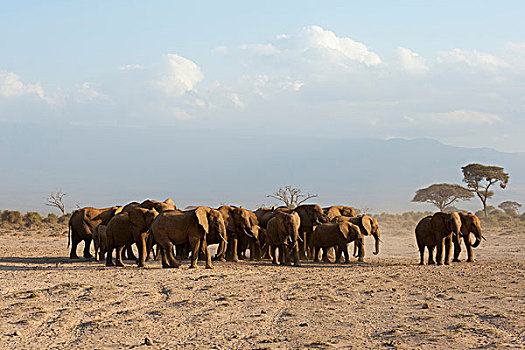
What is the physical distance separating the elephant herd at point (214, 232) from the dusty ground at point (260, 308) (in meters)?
1.14

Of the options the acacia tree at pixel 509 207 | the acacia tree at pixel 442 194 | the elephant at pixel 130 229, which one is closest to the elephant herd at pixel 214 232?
the elephant at pixel 130 229

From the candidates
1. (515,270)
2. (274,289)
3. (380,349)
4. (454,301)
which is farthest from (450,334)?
(515,270)

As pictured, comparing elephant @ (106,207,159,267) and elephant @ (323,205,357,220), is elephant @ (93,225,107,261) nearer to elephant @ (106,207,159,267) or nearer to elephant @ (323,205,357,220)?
elephant @ (106,207,159,267)

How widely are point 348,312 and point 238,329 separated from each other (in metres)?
2.61

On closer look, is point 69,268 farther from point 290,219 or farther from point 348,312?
point 348,312

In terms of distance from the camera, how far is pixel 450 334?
10.8 meters

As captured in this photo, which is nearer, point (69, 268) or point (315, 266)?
point (69, 268)

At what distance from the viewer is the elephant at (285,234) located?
22094 millimetres

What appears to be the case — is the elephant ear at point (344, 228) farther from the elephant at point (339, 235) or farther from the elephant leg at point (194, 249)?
the elephant leg at point (194, 249)

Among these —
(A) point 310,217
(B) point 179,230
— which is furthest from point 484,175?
(B) point 179,230

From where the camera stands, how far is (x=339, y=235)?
23281 mm

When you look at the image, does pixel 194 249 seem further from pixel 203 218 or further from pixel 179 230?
pixel 203 218

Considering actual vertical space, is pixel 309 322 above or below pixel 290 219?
below

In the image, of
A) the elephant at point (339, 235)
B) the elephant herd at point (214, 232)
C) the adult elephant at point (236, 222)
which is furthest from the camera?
the elephant at point (339, 235)
